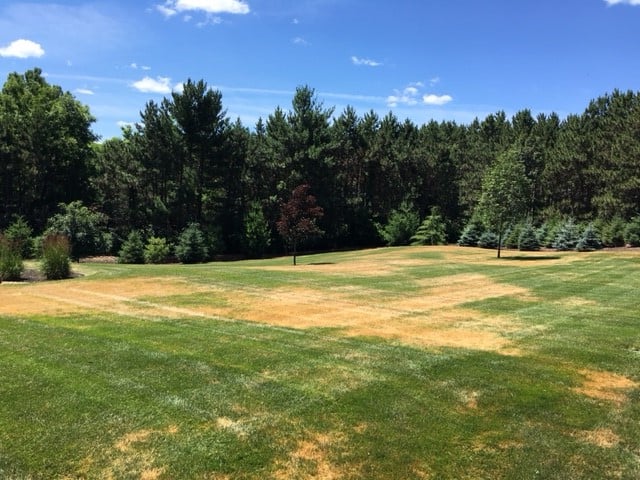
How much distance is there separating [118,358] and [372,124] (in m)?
49.7

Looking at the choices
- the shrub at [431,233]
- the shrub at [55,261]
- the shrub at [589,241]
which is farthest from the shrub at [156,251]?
the shrub at [589,241]

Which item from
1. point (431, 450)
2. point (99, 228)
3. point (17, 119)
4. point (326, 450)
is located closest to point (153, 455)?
point (326, 450)

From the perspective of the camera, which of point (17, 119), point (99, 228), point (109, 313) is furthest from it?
point (17, 119)

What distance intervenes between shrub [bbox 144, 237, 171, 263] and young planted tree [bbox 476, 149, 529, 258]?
2118 cm

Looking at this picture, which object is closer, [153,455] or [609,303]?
[153,455]

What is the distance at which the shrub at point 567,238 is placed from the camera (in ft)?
125

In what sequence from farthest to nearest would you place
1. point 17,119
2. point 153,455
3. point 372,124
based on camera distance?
point 372,124, point 17,119, point 153,455

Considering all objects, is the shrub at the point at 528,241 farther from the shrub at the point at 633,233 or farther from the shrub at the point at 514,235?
the shrub at the point at 633,233

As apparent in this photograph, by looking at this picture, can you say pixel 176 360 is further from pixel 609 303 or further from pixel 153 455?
pixel 609 303

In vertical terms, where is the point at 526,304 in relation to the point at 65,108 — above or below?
Result: below

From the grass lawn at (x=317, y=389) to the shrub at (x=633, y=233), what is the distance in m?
28.0

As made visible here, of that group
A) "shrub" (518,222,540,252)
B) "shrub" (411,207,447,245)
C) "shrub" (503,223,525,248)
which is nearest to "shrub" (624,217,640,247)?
"shrub" (518,222,540,252)

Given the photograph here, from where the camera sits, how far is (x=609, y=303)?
1352 centimetres

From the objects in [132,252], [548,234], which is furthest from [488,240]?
[132,252]
